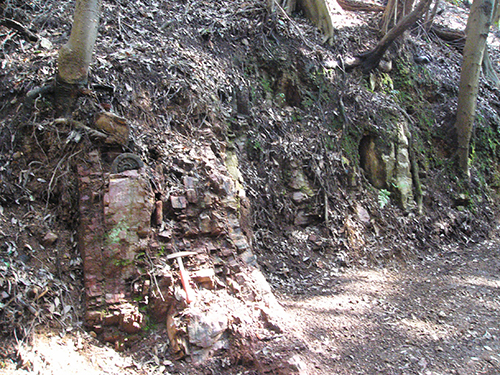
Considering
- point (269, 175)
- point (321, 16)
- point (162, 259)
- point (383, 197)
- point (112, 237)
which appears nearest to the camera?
point (112, 237)

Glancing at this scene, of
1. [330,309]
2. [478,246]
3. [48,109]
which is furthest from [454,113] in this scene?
[48,109]

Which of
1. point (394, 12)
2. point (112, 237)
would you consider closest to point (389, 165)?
point (394, 12)

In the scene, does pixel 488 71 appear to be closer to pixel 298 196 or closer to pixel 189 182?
pixel 298 196

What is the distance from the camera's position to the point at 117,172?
414 centimetres

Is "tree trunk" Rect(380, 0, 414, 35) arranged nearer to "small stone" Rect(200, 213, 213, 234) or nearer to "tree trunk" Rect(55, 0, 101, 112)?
"tree trunk" Rect(55, 0, 101, 112)

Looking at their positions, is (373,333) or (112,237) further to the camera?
(373,333)

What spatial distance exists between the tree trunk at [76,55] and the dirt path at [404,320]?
3.85 metres

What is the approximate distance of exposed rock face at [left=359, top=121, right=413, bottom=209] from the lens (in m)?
7.65

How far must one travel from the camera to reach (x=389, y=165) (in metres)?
7.73

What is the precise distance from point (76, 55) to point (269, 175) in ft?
11.4

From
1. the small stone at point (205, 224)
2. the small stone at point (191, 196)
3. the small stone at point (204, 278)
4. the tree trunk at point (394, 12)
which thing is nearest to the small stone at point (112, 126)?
the small stone at point (191, 196)

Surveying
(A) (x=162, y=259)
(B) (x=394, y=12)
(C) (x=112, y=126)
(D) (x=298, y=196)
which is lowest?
(A) (x=162, y=259)

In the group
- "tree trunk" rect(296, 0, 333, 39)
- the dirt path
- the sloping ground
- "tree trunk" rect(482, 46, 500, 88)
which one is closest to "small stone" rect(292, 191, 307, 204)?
the sloping ground

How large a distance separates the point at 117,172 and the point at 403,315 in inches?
161
